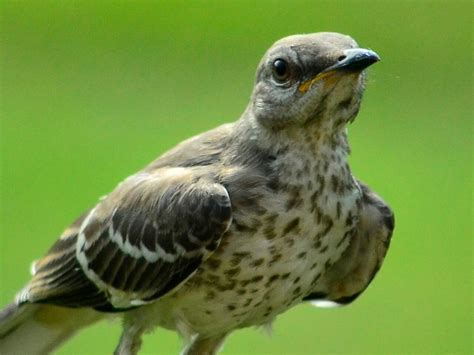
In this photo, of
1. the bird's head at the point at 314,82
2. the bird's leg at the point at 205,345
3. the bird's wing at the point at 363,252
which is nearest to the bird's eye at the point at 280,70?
the bird's head at the point at 314,82

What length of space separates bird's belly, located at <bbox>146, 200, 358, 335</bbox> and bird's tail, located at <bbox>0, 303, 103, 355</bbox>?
2.53 ft

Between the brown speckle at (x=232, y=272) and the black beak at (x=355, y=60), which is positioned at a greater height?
the black beak at (x=355, y=60)

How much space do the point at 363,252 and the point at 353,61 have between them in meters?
1.18

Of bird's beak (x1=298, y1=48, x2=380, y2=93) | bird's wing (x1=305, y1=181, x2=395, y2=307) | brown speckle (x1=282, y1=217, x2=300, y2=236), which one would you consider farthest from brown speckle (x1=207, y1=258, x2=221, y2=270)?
bird's beak (x1=298, y1=48, x2=380, y2=93)

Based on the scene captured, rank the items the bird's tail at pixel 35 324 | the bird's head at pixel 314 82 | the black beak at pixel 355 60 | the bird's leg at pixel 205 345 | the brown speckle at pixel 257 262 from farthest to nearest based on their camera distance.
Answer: the bird's tail at pixel 35 324 < the bird's leg at pixel 205 345 < the brown speckle at pixel 257 262 < the bird's head at pixel 314 82 < the black beak at pixel 355 60

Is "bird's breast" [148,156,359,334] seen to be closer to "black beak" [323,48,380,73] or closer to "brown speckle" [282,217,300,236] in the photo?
"brown speckle" [282,217,300,236]

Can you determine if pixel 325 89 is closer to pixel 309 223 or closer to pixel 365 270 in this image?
pixel 309 223

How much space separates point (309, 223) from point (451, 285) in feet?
22.5

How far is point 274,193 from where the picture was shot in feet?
23.7

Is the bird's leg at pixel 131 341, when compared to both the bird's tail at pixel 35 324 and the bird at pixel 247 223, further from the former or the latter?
the bird's tail at pixel 35 324

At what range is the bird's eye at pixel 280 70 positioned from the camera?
7.19 meters

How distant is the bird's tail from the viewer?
800cm

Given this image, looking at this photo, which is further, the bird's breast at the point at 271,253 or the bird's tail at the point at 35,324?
the bird's tail at the point at 35,324

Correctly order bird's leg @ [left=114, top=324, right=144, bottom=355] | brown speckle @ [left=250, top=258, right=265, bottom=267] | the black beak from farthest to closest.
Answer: bird's leg @ [left=114, top=324, right=144, bottom=355], brown speckle @ [left=250, top=258, right=265, bottom=267], the black beak
